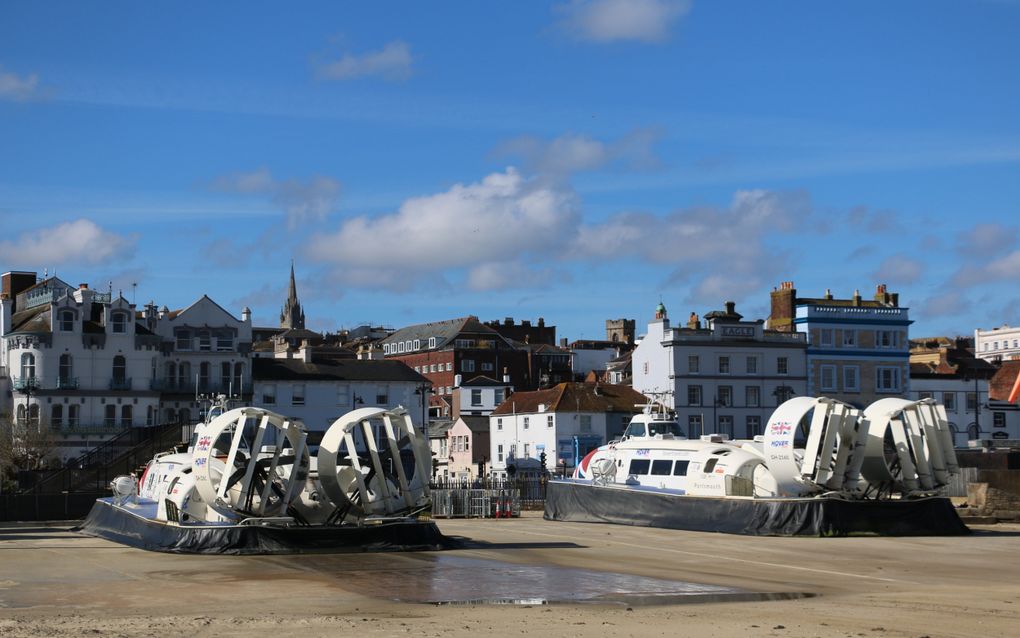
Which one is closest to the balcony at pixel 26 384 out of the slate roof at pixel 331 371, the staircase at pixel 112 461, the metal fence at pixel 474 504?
the staircase at pixel 112 461

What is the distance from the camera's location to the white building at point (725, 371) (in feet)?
256

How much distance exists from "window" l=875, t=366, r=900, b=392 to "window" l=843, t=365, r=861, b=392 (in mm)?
1178

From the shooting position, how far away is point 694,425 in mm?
77812

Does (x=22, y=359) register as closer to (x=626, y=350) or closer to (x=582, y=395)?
(x=582, y=395)

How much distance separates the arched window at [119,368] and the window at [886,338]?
146ft

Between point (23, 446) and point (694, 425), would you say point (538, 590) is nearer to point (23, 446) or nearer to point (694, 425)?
point (23, 446)

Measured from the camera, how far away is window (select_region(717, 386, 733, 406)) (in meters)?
78.7

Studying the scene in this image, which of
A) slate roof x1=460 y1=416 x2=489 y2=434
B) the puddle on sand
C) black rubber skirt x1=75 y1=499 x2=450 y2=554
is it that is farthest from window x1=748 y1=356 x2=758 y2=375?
the puddle on sand

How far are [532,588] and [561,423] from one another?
5640 cm

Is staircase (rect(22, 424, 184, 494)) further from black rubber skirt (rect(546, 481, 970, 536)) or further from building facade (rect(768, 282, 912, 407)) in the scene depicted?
building facade (rect(768, 282, 912, 407))

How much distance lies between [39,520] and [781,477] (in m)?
25.2

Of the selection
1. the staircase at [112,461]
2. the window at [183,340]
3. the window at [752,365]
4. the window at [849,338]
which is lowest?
the staircase at [112,461]

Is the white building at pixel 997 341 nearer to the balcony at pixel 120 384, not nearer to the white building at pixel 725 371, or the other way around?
the white building at pixel 725 371

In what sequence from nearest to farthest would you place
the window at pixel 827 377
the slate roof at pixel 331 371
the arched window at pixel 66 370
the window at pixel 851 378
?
the arched window at pixel 66 370 → the slate roof at pixel 331 371 → the window at pixel 827 377 → the window at pixel 851 378
